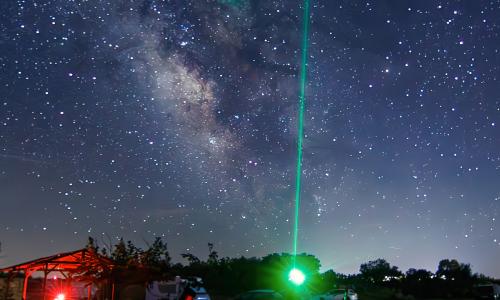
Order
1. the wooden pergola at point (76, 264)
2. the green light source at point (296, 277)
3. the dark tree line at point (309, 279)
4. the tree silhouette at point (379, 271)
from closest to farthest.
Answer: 1. the wooden pergola at point (76, 264)
2. the green light source at point (296, 277)
3. the dark tree line at point (309, 279)
4. the tree silhouette at point (379, 271)

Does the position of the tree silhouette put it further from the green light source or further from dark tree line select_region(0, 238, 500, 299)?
the green light source

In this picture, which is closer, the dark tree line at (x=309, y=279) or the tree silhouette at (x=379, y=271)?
the dark tree line at (x=309, y=279)

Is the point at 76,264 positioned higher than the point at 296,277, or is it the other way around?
the point at 76,264

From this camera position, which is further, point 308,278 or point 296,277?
point 308,278

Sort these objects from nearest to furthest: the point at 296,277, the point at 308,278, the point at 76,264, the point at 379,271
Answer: the point at 76,264 < the point at 296,277 < the point at 308,278 < the point at 379,271

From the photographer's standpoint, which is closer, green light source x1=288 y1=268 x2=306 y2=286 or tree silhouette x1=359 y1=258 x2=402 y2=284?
green light source x1=288 y1=268 x2=306 y2=286

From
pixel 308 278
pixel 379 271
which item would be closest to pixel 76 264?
pixel 308 278

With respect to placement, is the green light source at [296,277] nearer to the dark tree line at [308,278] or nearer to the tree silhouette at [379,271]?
the dark tree line at [308,278]

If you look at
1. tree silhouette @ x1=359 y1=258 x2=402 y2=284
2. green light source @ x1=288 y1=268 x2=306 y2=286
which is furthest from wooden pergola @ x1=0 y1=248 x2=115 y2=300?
tree silhouette @ x1=359 y1=258 x2=402 y2=284

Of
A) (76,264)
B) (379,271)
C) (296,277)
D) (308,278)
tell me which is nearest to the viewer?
(76,264)

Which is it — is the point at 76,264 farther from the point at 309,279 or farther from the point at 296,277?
the point at 309,279

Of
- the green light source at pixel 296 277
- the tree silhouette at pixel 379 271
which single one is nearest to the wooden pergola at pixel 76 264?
the green light source at pixel 296 277

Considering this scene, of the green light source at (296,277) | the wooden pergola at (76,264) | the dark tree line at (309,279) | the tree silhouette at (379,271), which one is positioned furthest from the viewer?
the tree silhouette at (379,271)

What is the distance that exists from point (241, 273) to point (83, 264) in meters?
31.8
